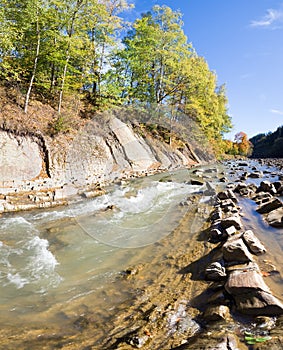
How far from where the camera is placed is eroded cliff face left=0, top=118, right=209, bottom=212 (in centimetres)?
995

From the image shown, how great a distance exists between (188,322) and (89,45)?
19823 millimetres

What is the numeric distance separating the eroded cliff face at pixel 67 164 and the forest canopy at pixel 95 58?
2.84 metres

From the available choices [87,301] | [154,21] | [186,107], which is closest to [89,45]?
[154,21]

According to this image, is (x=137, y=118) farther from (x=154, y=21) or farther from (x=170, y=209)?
(x=170, y=209)

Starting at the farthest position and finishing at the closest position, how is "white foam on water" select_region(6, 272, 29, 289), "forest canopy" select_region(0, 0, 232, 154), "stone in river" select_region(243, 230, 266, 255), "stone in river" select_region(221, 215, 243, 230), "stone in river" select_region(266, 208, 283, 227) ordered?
"forest canopy" select_region(0, 0, 232, 154)
"stone in river" select_region(266, 208, 283, 227)
"stone in river" select_region(221, 215, 243, 230)
"stone in river" select_region(243, 230, 266, 255)
"white foam on water" select_region(6, 272, 29, 289)

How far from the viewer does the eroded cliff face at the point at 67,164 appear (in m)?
9.95

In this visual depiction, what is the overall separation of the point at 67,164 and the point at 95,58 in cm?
1153

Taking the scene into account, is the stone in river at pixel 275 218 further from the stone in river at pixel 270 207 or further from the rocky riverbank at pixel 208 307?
the rocky riverbank at pixel 208 307

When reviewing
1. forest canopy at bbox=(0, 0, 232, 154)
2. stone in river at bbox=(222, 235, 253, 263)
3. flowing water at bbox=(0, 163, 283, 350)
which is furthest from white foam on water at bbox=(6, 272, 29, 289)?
forest canopy at bbox=(0, 0, 232, 154)

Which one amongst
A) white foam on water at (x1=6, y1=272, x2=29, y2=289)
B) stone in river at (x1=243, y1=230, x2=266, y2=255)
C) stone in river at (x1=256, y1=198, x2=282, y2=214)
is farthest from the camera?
stone in river at (x1=256, y1=198, x2=282, y2=214)

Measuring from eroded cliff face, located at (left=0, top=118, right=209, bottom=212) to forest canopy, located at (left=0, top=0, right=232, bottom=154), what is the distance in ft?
9.32

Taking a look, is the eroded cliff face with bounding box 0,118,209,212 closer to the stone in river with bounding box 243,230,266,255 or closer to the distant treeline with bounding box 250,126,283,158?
the stone in river with bounding box 243,230,266,255

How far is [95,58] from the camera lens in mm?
19281

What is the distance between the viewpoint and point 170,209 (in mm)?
9383
